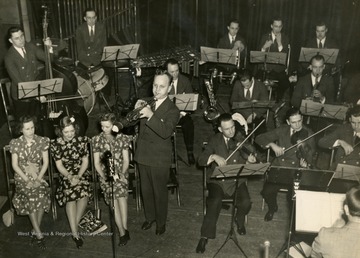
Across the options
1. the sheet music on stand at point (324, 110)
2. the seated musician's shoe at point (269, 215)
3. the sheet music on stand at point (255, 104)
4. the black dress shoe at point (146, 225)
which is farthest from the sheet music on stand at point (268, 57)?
the black dress shoe at point (146, 225)

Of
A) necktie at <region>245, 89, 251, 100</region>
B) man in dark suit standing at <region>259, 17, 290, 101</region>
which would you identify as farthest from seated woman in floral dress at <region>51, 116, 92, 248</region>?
man in dark suit standing at <region>259, 17, 290, 101</region>

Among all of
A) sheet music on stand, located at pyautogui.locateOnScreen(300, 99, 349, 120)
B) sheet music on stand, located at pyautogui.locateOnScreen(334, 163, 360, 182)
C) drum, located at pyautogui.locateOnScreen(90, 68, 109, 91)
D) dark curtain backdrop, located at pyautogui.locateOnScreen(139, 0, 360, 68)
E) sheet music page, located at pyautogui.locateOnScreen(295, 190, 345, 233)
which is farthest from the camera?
dark curtain backdrop, located at pyautogui.locateOnScreen(139, 0, 360, 68)

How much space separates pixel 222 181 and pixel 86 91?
3.15 metres

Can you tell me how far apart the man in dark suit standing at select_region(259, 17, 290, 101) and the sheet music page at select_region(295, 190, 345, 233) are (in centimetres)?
418

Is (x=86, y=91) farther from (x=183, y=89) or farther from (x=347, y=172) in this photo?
(x=347, y=172)

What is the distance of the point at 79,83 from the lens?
743 cm

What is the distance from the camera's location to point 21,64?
7.01 metres

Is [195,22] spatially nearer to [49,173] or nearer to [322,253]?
[49,173]

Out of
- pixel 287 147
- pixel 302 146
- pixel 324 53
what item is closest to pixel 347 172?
pixel 302 146

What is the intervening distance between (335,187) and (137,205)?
8.26ft

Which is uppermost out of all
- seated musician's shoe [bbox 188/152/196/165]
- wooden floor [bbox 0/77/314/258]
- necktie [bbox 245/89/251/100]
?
necktie [bbox 245/89/251/100]

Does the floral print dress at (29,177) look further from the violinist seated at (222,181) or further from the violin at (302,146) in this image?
the violin at (302,146)

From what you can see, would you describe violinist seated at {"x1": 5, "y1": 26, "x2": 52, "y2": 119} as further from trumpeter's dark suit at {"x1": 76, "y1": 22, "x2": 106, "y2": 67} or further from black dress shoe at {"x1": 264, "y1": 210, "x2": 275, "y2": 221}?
black dress shoe at {"x1": 264, "y1": 210, "x2": 275, "y2": 221}

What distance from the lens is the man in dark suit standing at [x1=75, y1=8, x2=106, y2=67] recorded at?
8.19m
